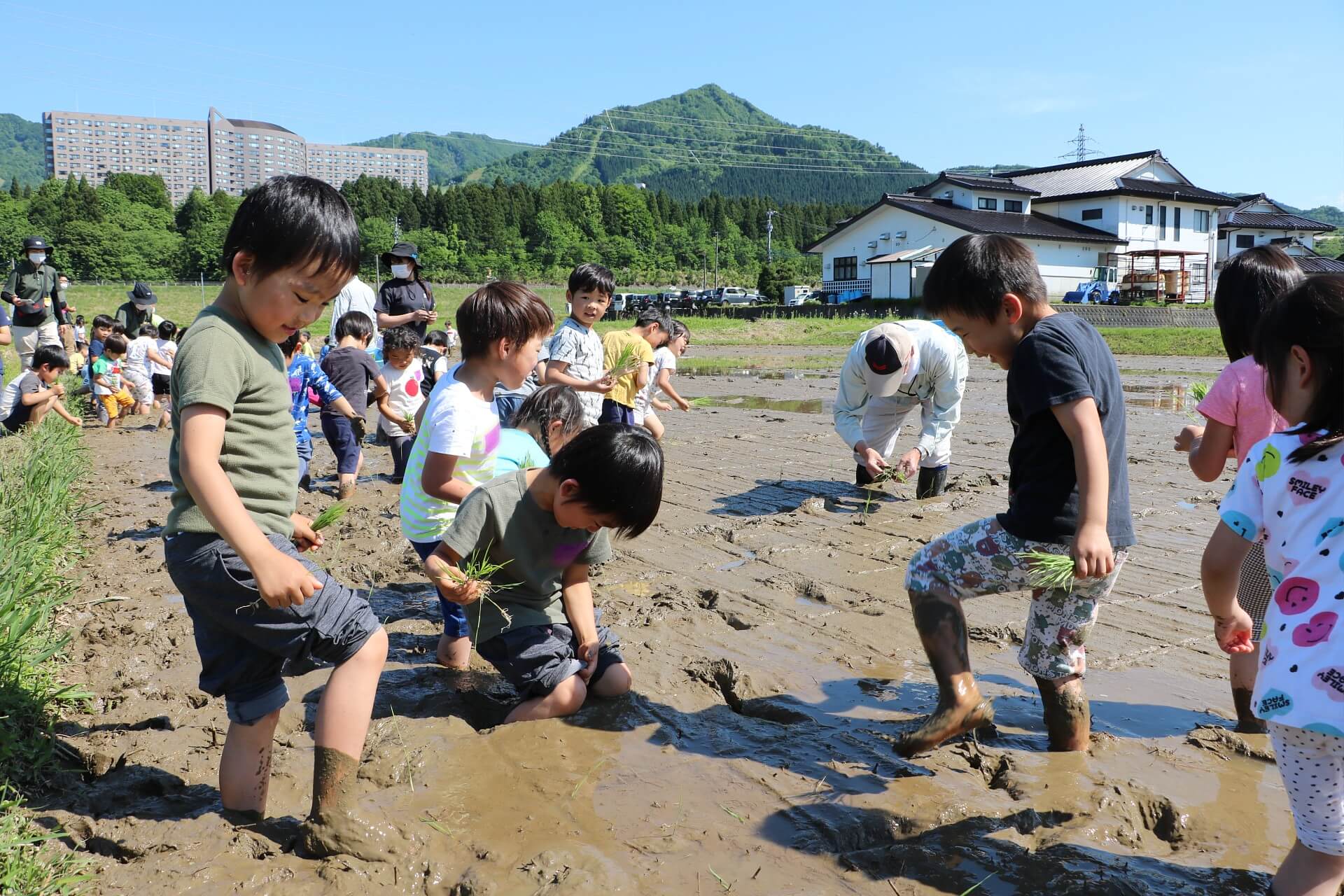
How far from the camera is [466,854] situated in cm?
267

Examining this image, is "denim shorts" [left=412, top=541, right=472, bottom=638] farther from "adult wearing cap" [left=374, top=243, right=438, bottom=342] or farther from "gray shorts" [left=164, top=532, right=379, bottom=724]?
"adult wearing cap" [left=374, top=243, right=438, bottom=342]

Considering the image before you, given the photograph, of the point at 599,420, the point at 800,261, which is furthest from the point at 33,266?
the point at 800,261

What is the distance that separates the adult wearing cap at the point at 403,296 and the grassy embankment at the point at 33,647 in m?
2.76

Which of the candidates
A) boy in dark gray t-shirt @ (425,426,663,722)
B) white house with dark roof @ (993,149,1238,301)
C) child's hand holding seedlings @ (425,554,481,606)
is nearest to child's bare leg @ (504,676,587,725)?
boy in dark gray t-shirt @ (425,426,663,722)

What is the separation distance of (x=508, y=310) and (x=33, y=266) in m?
11.1

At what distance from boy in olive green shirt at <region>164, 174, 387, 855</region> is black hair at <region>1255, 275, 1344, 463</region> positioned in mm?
2291

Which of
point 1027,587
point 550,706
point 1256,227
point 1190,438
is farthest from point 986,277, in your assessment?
point 1256,227

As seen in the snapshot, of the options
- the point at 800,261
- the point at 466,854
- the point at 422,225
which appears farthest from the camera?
the point at 800,261

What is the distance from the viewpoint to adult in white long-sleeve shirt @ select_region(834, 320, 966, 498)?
23.5ft

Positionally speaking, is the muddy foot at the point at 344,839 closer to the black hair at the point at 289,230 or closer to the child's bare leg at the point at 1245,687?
the black hair at the point at 289,230

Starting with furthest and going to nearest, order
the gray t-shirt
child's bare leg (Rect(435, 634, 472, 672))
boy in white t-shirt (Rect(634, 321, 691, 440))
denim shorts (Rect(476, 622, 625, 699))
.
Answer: boy in white t-shirt (Rect(634, 321, 691, 440)) < child's bare leg (Rect(435, 634, 472, 672)) < denim shorts (Rect(476, 622, 625, 699)) < the gray t-shirt

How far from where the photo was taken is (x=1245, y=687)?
3.52 metres

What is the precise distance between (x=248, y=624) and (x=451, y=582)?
2.35 feet

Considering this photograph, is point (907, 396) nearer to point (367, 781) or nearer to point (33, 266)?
point (367, 781)
